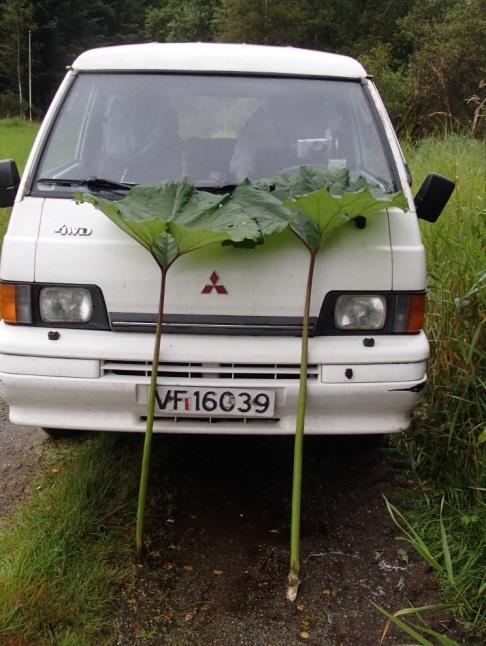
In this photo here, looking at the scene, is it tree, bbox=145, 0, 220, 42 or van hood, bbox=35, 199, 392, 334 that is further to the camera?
tree, bbox=145, 0, 220, 42

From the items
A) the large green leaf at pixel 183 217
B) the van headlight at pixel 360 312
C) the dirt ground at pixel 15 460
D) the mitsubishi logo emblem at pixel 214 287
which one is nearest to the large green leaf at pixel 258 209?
the large green leaf at pixel 183 217

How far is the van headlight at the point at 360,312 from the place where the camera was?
2.45 metres

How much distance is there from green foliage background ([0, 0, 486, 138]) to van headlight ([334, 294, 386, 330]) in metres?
8.15

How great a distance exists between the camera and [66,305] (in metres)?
2.42

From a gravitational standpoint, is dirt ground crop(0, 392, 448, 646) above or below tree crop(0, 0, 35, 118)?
above

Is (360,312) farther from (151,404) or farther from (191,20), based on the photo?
(191,20)

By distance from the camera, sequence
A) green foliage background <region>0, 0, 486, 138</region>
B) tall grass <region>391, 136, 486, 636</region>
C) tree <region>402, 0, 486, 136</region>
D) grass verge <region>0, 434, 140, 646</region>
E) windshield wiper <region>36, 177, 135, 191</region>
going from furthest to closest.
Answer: green foliage background <region>0, 0, 486, 138</region>
tree <region>402, 0, 486, 136</region>
windshield wiper <region>36, 177, 135, 191</region>
tall grass <region>391, 136, 486, 636</region>
grass verge <region>0, 434, 140, 646</region>

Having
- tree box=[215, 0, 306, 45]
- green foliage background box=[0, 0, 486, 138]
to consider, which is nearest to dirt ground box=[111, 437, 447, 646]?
green foliage background box=[0, 0, 486, 138]

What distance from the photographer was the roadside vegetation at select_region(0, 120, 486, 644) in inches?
84.6

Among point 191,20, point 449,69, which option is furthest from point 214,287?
point 191,20

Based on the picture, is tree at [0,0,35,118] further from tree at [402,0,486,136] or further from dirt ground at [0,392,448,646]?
dirt ground at [0,392,448,646]

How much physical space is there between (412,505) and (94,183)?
77.3 inches

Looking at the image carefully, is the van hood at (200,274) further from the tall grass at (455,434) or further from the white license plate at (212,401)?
the tall grass at (455,434)

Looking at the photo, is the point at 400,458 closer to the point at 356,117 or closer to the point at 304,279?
the point at 304,279
